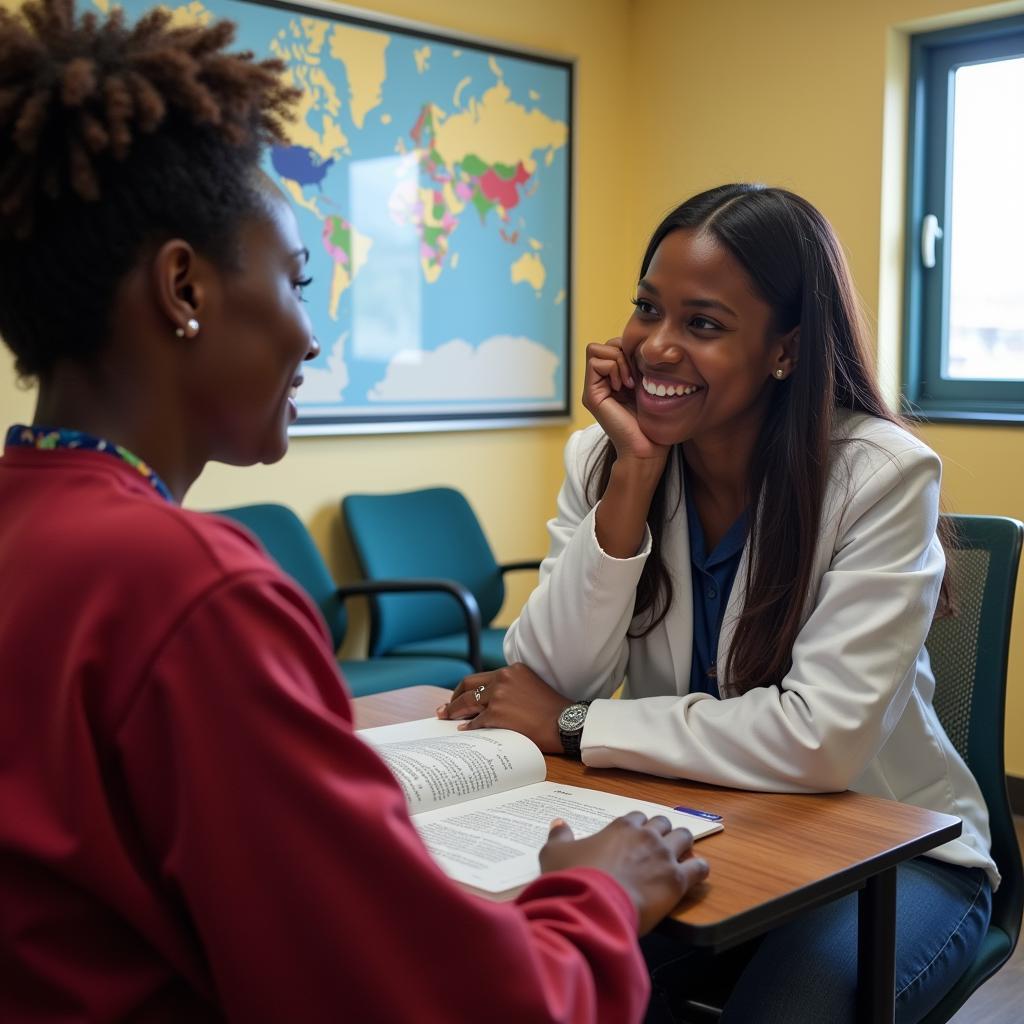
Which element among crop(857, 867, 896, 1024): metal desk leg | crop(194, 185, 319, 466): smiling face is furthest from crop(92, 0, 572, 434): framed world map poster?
crop(194, 185, 319, 466): smiling face

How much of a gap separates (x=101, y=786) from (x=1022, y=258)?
3688mm

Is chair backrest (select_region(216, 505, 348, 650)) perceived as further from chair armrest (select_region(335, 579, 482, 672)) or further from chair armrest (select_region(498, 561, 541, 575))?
chair armrest (select_region(498, 561, 541, 575))

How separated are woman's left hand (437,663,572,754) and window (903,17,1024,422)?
2.41 meters

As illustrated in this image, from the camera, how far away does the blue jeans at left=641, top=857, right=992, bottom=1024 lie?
1400 millimetres

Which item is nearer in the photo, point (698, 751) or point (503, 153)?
point (698, 751)

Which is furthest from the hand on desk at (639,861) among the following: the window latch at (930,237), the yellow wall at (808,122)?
the window latch at (930,237)

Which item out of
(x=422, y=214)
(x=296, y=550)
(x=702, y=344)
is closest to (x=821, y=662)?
(x=702, y=344)

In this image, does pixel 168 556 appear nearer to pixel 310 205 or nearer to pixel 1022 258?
pixel 310 205

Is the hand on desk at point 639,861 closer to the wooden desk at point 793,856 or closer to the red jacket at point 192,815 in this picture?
the wooden desk at point 793,856

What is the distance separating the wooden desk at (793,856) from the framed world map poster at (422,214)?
2373 mm

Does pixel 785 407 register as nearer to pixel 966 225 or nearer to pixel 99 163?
pixel 99 163

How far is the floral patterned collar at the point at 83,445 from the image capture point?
848 mm

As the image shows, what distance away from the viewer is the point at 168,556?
740mm

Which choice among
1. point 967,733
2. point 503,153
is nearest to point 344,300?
point 503,153
